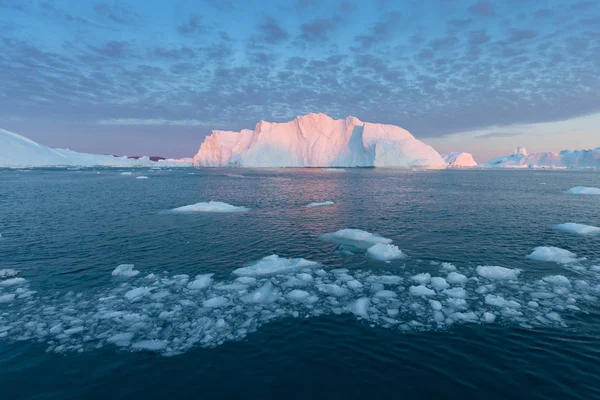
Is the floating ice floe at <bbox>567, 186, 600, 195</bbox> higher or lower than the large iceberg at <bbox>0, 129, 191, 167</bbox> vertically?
lower

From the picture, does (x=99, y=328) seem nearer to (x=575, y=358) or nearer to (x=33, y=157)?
(x=575, y=358)

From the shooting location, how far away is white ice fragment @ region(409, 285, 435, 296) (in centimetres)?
962

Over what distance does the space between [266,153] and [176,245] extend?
106533mm

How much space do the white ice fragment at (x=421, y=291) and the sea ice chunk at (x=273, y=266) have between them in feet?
13.1

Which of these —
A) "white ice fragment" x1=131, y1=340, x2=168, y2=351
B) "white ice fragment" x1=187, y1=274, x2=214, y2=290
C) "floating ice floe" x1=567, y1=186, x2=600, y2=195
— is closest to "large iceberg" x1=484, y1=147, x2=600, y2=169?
"floating ice floe" x1=567, y1=186, x2=600, y2=195

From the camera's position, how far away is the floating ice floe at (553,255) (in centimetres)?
1284

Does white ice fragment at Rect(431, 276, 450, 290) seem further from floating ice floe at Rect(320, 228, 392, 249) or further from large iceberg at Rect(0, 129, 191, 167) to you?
large iceberg at Rect(0, 129, 191, 167)

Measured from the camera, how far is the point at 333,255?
45.8ft

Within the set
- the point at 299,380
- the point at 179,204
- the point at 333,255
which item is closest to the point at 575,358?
the point at 299,380

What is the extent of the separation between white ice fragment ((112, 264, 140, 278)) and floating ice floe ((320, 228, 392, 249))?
8993 millimetres

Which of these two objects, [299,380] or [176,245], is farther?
[176,245]

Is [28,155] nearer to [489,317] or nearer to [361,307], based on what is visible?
[361,307]

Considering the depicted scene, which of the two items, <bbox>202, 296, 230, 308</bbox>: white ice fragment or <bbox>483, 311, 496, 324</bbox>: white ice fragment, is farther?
<bbox>202, 296, 230, 308</bbox>: white ice fragment

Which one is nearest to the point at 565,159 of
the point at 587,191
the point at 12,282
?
the point at 587,191
